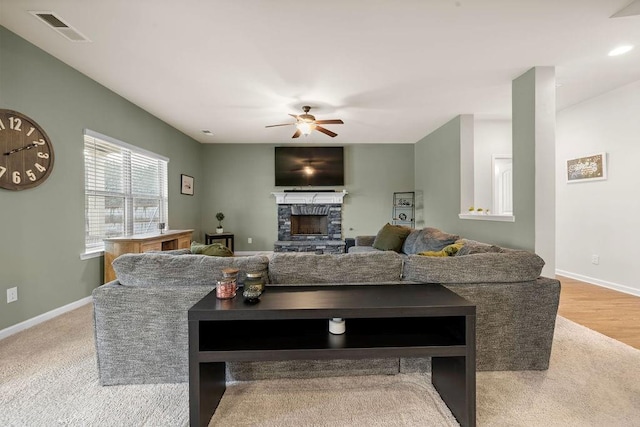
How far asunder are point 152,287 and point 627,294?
523 cm

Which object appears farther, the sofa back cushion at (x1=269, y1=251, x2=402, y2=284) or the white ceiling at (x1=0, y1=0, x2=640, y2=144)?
the white ceiling at (x1=0, y1=0, x2=640, y2=144)

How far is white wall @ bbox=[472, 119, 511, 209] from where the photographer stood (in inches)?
203

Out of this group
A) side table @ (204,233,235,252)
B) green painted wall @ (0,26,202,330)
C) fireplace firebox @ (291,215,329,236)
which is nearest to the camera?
green painted wall @ (0,26,202,330)

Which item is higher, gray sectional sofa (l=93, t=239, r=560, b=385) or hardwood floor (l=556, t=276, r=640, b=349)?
gray sectional sofa (l=93, t=239, r=560, b=385)

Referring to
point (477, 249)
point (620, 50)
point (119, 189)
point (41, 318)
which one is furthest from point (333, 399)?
point (620, 50)

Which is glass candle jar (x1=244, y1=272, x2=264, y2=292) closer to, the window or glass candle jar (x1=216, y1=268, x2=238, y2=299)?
glass candle jar (x1=216, y1=268, x2=238, y2=299)

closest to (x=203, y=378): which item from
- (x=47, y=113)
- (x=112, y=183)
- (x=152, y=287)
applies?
(x=152, y=287)

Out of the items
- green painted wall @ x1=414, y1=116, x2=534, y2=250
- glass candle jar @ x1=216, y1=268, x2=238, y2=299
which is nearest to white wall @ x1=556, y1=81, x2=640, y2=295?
green painted wall @ x1=414, y1=116, x2=534, y2=250

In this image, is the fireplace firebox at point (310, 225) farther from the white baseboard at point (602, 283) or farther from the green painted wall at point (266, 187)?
the white baseboard at point (602, 283)

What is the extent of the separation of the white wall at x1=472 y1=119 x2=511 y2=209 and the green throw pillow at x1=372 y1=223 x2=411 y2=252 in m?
1.72

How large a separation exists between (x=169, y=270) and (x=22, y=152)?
2.11 metres

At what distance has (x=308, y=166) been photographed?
257 inches

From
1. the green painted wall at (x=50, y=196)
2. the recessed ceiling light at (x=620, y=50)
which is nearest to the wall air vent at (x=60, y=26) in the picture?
the green painted wall at (x=50, y=196)

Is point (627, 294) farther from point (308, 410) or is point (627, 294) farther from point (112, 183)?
point (112, 183)
